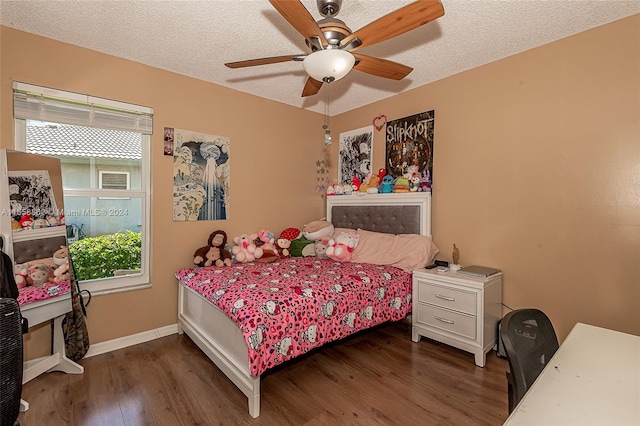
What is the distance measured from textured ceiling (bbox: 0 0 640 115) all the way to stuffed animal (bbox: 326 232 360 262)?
1.81m

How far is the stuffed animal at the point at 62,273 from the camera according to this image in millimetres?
2186

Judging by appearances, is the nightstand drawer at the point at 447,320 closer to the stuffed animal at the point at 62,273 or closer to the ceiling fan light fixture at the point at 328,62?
the ceiling fan light fixture at the point at 328,62

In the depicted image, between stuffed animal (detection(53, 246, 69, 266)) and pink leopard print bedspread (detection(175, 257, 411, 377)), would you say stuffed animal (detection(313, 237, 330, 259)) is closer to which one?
pink leopard print bedspread (detection(175, 257, 411, 377))

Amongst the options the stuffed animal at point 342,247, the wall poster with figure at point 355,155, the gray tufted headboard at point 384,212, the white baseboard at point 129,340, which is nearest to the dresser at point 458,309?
the gray tufted headboard at point 384,212

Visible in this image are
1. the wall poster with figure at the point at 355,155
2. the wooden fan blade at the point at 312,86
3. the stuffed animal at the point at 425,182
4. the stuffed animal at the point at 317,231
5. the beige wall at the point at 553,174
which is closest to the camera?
the beige wall at the point at 553,174

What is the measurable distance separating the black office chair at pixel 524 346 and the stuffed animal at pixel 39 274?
2800 millimetres

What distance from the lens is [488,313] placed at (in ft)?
7.90

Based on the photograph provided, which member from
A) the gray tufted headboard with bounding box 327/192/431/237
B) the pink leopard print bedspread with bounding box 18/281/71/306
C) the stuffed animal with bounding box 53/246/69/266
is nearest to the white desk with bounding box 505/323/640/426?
the gray tufted headboard with bounding box 327/192/431/237

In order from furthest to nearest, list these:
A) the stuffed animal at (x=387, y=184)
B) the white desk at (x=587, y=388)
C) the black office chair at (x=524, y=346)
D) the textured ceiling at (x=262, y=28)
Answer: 1. the stuffed animal at (x=387, y=184)
2. the textured ceiling at (x=262, y=28)
3. the black office chair at (x=524, y=346)
4. the white desk at (x=587, y=388)

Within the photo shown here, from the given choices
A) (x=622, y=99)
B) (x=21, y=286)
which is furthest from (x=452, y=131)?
(x=21, y=286)

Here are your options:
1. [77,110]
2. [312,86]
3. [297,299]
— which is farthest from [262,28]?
[297,299]

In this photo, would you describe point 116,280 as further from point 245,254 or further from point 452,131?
point 452,131

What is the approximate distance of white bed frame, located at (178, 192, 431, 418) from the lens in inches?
72.9

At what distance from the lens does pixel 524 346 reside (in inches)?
40.4
